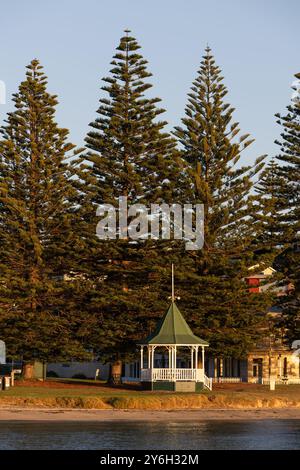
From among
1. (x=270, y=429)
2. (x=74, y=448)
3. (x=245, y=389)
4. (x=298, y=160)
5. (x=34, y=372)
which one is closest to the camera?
(x=74, y=448)

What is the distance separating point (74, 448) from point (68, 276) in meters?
28.5

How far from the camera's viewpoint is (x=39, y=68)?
230ft

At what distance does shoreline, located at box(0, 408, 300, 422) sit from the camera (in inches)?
2053

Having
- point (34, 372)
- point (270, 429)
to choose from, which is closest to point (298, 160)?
point (34, 372)

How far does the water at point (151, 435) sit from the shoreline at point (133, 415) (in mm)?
1203

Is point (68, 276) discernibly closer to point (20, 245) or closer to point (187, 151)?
point (20, 245)

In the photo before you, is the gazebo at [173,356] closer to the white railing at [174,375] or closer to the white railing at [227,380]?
the white railing at [174,375]

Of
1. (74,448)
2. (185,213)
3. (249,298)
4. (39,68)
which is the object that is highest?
(39,68)

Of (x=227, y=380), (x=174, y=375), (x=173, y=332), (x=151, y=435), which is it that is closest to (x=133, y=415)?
(x=174, y=375)

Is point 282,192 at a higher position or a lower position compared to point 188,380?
higher

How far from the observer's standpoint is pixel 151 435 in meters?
46.5

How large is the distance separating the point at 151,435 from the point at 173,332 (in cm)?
1571

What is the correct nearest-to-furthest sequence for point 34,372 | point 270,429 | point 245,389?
point 270,429 < point 245,389 < point 34,372

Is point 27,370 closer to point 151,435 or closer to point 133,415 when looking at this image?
point 133,415
